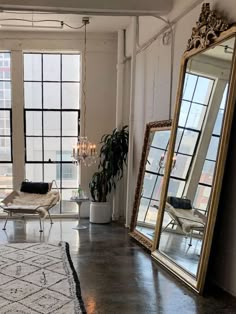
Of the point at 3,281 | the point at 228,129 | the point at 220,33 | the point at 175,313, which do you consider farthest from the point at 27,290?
the point at 220,33

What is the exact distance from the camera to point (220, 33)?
3.68 m

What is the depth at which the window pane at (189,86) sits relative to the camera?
4.26 m

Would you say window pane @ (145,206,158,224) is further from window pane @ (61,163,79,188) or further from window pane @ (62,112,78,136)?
A: window pane @ (62,112,78,136)

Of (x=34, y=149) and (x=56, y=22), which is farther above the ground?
(x=56, y=22)

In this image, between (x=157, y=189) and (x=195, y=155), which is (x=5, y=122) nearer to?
(x=157, y=189)

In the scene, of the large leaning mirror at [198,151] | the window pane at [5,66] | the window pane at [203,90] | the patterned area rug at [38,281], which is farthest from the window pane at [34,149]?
the window pane at [203,90]

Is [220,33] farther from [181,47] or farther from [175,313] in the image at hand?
[175,313]

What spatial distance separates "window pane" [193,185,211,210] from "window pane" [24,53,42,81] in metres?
4.80

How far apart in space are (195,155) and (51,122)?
168 inches

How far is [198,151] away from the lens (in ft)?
13.4

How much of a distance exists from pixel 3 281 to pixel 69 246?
1.56 meters

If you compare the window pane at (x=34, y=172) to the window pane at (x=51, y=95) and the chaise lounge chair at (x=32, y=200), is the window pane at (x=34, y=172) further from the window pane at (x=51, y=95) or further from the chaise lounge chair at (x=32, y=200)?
the window pane at (x=51, y=95)

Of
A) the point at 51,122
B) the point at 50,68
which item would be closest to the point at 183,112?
the point at 51,122

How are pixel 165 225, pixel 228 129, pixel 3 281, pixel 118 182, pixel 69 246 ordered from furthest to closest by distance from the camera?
pixel 118 182 → pixel 69 246 → pixel 165 225 → pixel 3 281 → pixel 228 129
